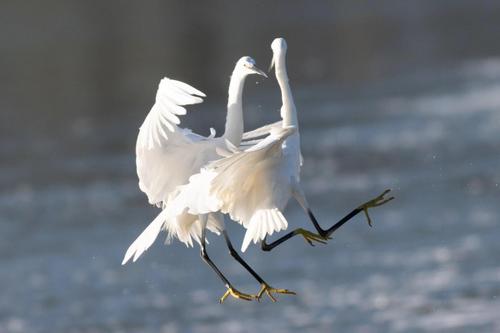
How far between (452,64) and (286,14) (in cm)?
1117

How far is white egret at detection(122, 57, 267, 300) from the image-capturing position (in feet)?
29.7

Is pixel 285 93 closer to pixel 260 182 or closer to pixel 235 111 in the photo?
pixel 235 111

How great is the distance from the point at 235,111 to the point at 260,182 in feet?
1.58

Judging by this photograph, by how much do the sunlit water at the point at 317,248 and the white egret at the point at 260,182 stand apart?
7121 mm

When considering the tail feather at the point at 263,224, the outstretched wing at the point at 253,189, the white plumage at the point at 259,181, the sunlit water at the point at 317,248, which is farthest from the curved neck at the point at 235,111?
the sunlit water at the point at 317,248

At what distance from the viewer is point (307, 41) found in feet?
121

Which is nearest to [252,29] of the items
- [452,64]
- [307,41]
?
[307,41]

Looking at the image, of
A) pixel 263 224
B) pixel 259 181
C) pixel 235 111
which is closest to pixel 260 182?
pixel 259 181

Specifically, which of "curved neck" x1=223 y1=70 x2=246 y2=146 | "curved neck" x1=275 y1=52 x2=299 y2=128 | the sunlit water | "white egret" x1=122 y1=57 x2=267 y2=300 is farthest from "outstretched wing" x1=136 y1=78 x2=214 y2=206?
the sunlit water

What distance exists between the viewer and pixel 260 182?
9312 millimetres

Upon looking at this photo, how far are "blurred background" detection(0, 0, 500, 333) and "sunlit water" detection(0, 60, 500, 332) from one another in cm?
3

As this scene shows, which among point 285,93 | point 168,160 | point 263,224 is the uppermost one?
point 285,93

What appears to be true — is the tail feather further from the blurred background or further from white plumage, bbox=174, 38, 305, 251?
the blurred background

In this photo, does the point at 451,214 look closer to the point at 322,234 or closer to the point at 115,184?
the point at 115,184
